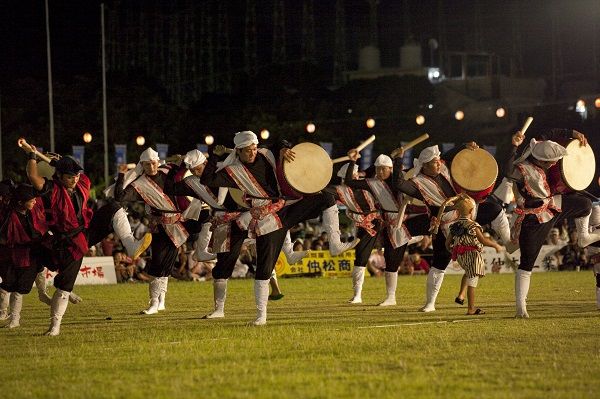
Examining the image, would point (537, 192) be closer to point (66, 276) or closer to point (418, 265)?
point (66, 276)

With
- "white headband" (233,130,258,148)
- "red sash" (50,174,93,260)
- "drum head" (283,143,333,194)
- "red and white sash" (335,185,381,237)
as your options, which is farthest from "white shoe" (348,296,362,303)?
"red sash" (50,174,93,260)

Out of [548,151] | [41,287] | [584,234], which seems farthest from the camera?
[41,287]

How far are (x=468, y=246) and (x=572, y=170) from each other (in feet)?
5.90

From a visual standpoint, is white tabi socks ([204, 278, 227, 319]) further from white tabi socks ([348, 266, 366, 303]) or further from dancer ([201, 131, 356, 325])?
white tabi socks ([348, 266, 366, 303])

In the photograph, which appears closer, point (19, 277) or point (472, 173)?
point (19, 277)

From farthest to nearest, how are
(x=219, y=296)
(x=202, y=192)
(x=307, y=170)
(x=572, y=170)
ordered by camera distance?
(x=219, y=296) → (x=202, y=192) → (x=572, y=170) → (x=307, y=170)

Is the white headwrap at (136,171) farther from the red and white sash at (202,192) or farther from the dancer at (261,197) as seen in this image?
the dancer at (261,197)

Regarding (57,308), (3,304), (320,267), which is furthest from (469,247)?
(320,267)

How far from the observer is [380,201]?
62.3 ft

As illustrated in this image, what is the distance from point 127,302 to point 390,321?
282 inches

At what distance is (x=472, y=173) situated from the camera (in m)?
17.0

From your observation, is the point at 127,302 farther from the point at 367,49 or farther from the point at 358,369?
the point at 367,49

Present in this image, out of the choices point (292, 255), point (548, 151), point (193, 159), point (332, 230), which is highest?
point (193, 159)

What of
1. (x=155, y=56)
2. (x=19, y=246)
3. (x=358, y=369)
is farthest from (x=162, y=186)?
(x=155, y=56)
